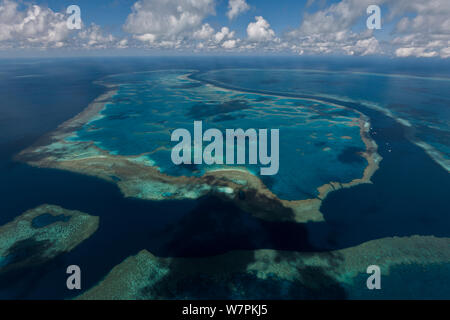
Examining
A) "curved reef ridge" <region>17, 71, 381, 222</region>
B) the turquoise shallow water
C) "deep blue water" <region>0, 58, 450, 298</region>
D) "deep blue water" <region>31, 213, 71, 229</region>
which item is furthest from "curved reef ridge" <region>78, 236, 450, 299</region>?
"deep blue water" <region>31, 213, 71, 229</region>

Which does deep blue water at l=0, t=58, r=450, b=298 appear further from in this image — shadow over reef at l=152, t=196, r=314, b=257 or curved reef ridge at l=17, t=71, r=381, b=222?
curved reef ridge at l=17, t=71, r=381, b=222

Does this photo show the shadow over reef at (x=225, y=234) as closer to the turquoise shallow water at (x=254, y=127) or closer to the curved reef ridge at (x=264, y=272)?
the curved reef ridge at (x=264, y=272)

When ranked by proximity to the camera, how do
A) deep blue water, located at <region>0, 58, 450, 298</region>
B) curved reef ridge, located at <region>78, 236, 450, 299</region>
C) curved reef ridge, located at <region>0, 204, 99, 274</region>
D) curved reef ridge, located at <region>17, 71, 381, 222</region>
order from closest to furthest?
curved reef ridge, located at <region>78, 236, 450, 299</region>, deep blue water, located at <region>0, 58, 450, 298</region>, curved reef ridge, located at <region>0, 204, 99, 274</region>, curved reef ridge, located at <region>17, 71, 381, 222</region>

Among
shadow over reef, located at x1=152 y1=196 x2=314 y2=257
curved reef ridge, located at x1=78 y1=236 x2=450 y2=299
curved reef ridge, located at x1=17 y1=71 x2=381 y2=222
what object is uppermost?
curved reef ridge, located at x1=17 y1=71 x2=381 y2=222

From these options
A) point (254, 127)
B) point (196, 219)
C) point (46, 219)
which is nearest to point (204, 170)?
point (196, 219)

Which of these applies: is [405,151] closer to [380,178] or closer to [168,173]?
[380,178]
